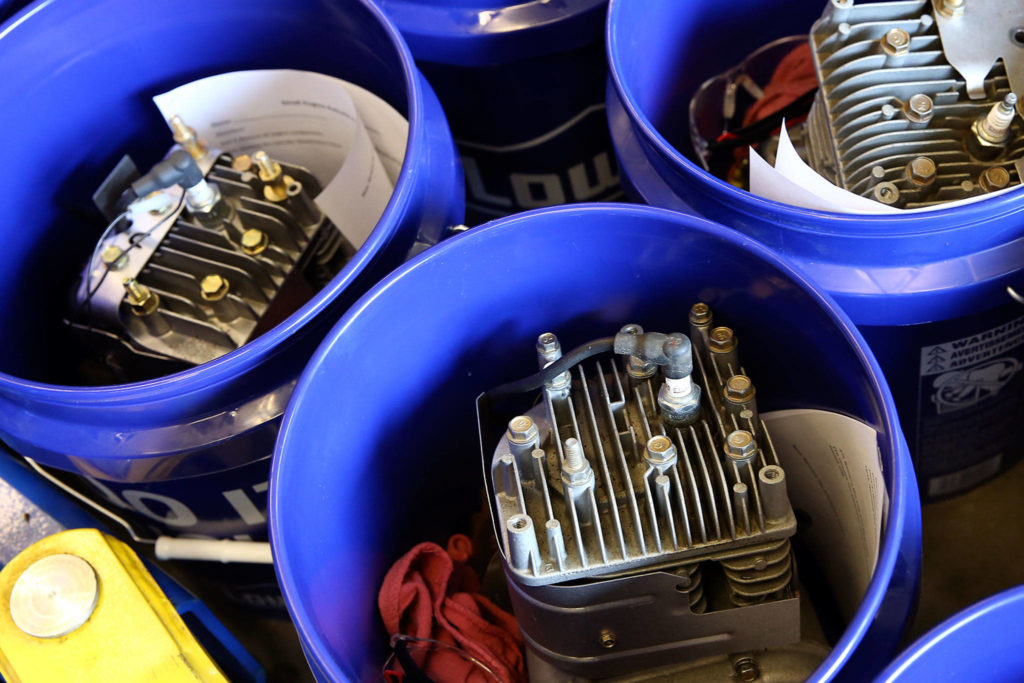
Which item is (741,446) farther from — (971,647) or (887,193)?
(887,193)

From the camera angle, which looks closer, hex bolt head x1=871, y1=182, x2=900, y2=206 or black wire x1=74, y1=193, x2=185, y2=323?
hex bolt head x1=871, y1=182, x2=900, y2=206

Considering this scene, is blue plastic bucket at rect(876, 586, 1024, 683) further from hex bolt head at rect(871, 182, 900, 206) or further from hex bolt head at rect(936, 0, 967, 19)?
hex bolt head at rect(936, 0, 967, 19)

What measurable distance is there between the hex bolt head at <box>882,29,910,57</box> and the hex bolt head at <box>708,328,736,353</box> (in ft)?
1.17

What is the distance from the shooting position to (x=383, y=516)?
3.14 ft

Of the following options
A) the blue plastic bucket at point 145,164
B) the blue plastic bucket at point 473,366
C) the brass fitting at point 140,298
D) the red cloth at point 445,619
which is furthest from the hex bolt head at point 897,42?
the brass fitting at point 140,298

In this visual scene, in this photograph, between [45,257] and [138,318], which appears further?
[45,257]

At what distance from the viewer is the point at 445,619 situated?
36.0 inches

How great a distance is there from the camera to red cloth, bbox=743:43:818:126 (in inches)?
46.6

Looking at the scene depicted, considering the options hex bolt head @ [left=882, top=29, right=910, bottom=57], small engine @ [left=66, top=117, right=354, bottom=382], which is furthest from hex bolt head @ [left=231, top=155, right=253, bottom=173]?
hex bolt head @ [left=882, top=29, right=910, bottom=57]

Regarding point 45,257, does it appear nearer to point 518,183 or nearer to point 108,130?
point 108,130

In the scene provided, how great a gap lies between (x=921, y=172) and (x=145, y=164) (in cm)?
91

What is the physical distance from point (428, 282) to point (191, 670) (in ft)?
1.39

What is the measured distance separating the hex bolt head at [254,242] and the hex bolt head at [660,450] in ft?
1.71

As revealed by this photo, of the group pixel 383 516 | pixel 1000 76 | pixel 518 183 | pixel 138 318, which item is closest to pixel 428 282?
pixel 383 516
